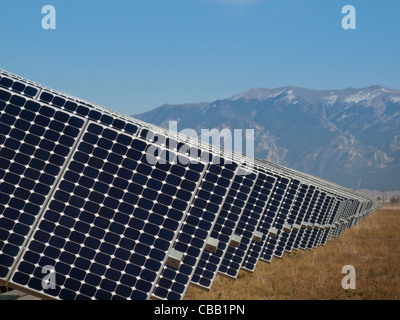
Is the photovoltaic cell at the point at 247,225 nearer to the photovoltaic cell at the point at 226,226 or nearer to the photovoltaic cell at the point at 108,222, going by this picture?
the photovoltaic cell at the point at 226,226

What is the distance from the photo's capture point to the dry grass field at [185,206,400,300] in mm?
19984

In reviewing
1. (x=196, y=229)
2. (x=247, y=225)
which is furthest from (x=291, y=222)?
(x=196, y=229)

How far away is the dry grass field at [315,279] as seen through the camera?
19984 millimetres

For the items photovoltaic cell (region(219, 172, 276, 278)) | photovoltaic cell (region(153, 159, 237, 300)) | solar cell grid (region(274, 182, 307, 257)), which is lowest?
solar cell grid (region(274, 182, 307, 257))

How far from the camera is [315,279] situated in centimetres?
2309

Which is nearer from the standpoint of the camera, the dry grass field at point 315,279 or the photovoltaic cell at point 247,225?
the dry grass field at point 315,279

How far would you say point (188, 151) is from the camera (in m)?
14.2

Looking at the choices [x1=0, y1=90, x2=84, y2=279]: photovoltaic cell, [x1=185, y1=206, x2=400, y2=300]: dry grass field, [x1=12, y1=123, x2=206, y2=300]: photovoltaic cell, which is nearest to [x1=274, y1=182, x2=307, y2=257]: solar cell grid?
[x1=185, y1=206, x2=400, y2=300]: dry grass field

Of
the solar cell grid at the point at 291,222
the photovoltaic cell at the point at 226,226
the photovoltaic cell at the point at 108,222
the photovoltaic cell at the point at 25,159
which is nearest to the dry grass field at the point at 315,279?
the solar cell grid at the point at 291,222

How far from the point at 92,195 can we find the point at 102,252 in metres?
1.41

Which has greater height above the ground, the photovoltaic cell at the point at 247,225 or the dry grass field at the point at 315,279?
the photovoltaic cell at the point at 247,225

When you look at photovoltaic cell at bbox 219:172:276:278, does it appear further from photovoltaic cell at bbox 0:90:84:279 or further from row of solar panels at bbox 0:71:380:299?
photovoltaic cell at bbox 0:90:84:279
